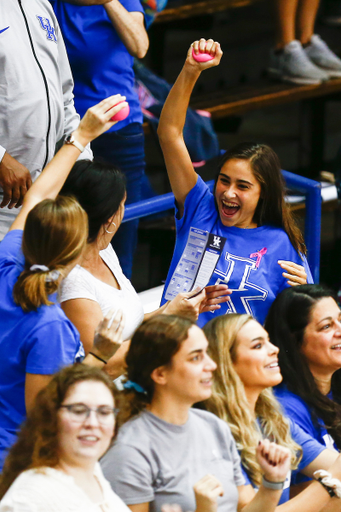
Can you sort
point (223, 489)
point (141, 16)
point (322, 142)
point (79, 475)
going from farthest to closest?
point (322, 142) → point (141, 16) → point (223, 489) → point (79, 475)

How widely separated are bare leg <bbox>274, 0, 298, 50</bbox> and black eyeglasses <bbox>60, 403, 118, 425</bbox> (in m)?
3.66

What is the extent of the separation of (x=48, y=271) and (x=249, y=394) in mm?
597

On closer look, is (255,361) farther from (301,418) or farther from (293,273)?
(293,273)

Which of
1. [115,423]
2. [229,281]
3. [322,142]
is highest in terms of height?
[115,423]

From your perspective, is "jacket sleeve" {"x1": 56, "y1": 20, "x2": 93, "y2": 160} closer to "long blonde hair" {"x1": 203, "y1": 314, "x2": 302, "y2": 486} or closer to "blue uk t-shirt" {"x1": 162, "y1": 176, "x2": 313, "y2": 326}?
"blue uk t-shirt" {"x1": 162, "y1": 176, "x2": 313, "y2": 326}

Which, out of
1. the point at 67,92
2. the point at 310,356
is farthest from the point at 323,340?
the point at 67,92

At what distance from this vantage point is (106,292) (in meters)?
1.98

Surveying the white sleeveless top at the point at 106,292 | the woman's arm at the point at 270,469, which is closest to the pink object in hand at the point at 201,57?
the white sleeveless top at the point at 106,292

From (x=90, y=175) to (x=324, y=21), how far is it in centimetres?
444

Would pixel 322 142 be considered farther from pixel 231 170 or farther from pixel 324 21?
pixel 231 170

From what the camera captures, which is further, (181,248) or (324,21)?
(324,21)

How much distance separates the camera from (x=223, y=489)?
1570 mm

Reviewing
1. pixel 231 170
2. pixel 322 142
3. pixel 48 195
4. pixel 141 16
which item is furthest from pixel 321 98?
pixel 48 195

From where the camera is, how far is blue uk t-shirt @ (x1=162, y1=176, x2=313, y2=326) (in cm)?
231
